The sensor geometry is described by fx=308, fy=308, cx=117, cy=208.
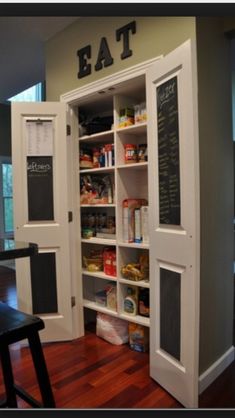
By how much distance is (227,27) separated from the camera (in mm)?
2004

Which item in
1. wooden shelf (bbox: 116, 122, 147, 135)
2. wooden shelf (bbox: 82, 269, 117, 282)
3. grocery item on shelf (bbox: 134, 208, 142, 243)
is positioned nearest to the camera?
wooden shelf (bbox: 116, 122, 147, 135)

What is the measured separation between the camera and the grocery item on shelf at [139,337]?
235 centimetres

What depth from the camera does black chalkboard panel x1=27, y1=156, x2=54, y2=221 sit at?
248 cm

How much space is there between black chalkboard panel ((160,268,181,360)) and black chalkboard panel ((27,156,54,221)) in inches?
44.0

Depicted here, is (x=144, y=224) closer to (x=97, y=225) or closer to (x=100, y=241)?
(x=100, y=241)

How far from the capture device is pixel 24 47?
2.87 metres

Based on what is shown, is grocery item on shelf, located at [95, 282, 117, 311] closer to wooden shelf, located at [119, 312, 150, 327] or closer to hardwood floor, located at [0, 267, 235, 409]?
wooden shelf, located at [119, 312, 150, 327]

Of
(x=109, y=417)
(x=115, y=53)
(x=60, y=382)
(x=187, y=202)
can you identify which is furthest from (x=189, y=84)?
(x=60, y=382)

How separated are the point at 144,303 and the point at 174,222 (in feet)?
2.88

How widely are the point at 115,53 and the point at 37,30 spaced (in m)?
0.82

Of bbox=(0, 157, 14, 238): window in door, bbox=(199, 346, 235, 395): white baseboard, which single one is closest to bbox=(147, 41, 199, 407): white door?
bbox=(199, 346, 235, 395): white baseboard

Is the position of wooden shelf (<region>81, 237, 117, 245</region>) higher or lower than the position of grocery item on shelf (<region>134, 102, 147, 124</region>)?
lower

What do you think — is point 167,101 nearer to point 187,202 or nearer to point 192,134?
point 192,134

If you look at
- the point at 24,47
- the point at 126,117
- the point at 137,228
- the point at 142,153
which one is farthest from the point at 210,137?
the point at 24,47
